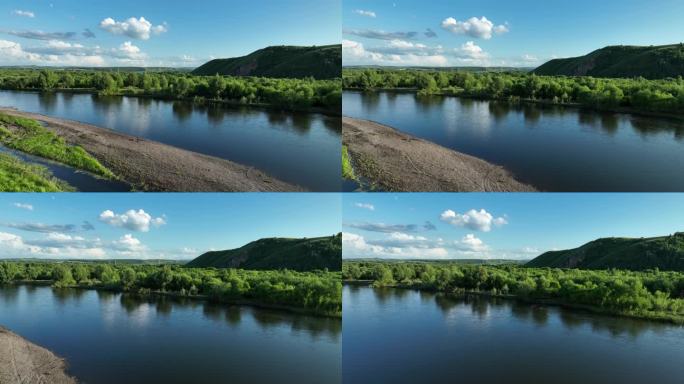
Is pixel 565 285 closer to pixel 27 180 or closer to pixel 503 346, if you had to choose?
pixel 503 346

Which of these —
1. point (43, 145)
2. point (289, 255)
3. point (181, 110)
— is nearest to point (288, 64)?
point (289, 255)

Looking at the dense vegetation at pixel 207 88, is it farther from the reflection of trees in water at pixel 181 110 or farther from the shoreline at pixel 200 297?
the shoreline at pixel 200 297

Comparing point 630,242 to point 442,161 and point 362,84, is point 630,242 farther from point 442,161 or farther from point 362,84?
point 442,161

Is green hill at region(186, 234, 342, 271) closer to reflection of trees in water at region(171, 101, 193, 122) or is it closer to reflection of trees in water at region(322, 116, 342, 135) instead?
reflection of trees in water at region(322, 116, 342, 135)

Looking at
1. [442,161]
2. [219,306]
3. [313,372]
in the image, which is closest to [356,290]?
[219,306]

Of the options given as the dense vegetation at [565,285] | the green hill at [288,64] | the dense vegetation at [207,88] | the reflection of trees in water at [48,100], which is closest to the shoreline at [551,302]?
the dense vegetation at [565,285]

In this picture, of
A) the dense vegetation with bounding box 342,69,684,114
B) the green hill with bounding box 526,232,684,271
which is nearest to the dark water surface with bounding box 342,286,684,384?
the dense vegetation with bounding box 342,69,684,114
